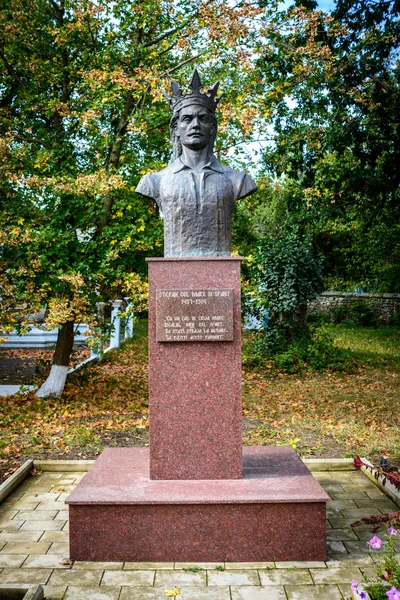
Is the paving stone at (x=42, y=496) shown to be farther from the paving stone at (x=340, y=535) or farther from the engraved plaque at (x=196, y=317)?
the paving stone at (x=340, y=535)

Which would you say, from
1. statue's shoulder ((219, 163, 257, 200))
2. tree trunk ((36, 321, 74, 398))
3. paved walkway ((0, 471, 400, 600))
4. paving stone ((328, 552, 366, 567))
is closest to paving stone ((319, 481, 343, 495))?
paved walkway ((0, 471, 400, 600))

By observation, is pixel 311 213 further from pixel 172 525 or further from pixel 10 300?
pixel 172 525

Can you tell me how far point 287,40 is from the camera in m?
11.4

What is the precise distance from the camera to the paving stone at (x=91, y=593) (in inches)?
158

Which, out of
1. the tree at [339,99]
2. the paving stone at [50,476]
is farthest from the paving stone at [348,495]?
the tree at [339,99]

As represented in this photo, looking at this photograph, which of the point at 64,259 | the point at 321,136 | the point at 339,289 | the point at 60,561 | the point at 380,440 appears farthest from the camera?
the point at 339,289

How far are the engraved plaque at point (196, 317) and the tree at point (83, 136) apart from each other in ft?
14.2

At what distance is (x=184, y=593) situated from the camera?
4.07m

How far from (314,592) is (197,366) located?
1.85 meters

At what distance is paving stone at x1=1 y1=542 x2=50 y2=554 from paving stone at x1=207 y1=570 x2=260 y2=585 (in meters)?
1.33

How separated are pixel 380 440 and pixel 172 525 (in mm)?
4228

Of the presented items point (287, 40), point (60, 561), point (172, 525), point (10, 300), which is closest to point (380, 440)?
point (172, 525)

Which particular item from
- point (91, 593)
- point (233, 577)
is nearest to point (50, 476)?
point (91, 593)

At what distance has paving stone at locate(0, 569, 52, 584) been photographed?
4.21 m
